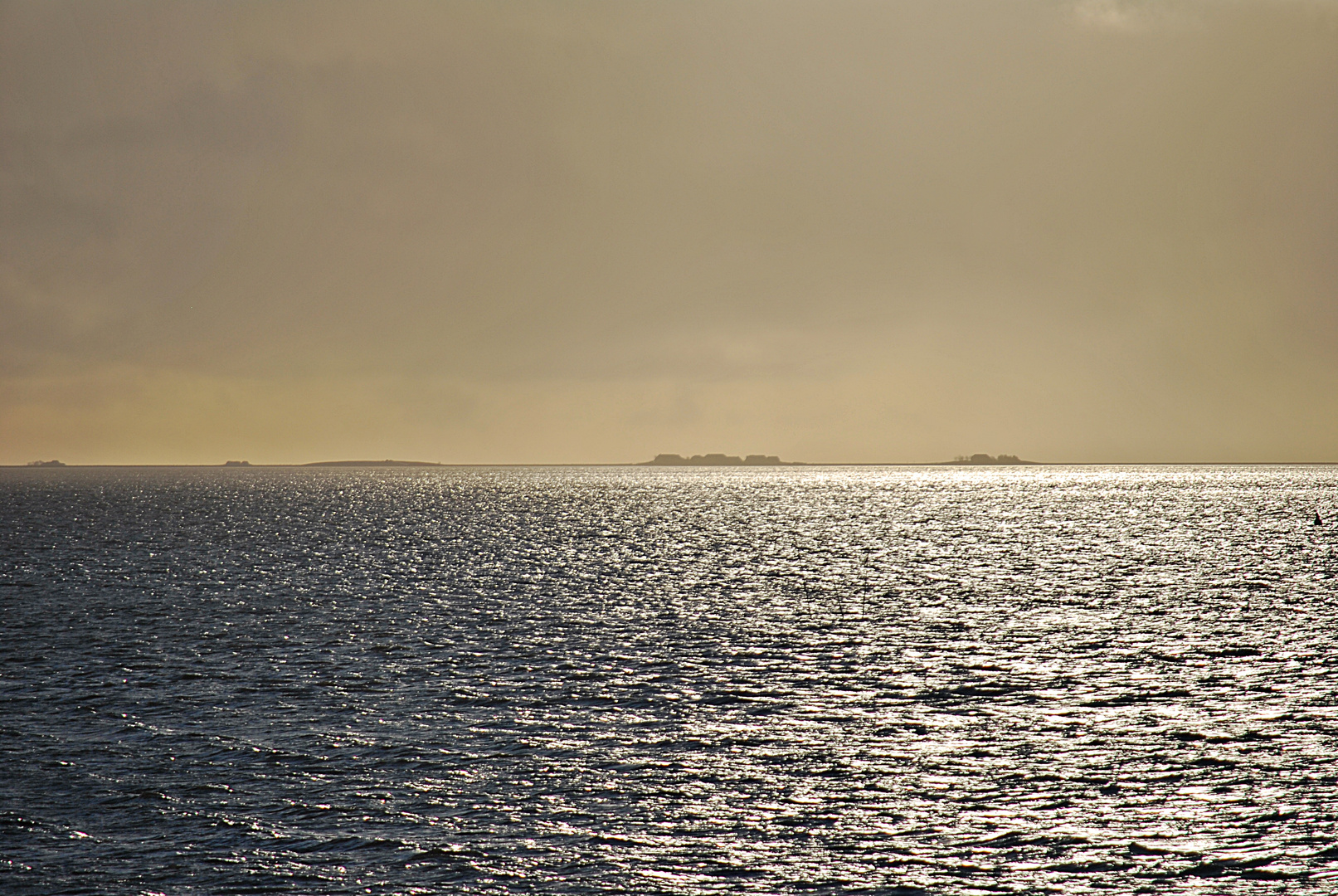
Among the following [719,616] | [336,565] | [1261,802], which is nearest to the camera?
[1261,802]

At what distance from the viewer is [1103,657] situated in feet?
159

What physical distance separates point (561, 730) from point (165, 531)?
118m

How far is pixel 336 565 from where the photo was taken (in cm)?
9525

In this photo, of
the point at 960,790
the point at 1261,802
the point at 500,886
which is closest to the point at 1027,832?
the point at 960,790

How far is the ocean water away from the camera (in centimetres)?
2339

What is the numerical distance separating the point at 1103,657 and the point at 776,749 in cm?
2357

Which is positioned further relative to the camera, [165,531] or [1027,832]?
[165,531]

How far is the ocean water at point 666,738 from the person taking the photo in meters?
23.4

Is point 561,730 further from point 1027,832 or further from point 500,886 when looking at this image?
point 1027,832

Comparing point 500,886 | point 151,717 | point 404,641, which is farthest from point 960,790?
point 404,641

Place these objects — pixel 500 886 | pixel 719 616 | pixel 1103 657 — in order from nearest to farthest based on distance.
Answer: pixel 500 886 < pixel 1103 657 < pixel 719 616

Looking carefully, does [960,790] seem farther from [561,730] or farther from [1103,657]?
[1103,657]

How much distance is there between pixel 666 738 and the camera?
112ft

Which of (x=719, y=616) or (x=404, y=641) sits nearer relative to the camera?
(x=404, y=641)
